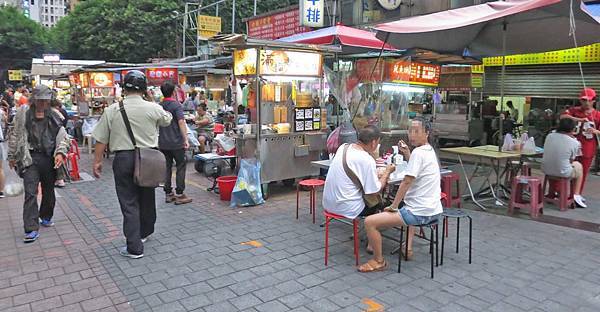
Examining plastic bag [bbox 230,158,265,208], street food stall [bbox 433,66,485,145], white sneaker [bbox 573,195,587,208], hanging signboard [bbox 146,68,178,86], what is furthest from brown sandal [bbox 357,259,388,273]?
hanging signboard [bbox 146,68,178,86]

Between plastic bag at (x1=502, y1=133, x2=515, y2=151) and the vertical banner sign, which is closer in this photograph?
plastic bag at (x1=502, y1=133, x2=515, y2=151)

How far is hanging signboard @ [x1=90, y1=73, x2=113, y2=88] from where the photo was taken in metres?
12.8

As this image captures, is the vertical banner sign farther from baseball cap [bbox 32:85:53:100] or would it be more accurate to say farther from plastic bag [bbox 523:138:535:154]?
baseball cap [bbox 32:85:53:100]

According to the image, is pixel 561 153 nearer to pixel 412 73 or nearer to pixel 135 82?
pixel 412 73

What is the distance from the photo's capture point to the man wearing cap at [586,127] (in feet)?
20.8

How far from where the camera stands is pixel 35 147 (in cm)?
464

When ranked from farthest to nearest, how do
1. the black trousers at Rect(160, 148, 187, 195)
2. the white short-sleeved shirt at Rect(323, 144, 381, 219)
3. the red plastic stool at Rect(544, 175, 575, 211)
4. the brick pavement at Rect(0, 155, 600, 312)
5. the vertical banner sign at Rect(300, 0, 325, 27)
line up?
the vertical banner sign at Rect(300, 0, 325, 27) → the black trousers at Rect(160, 148, 187, 195) → the red plastic stool at Rect(544, 175, 575, 211) → the white short-sleeved shirt at Rect(323, 144, 381, 219) → the brick pavement at Rect(0, 155, 600, 312)

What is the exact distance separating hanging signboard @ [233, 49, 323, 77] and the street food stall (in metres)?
5.66

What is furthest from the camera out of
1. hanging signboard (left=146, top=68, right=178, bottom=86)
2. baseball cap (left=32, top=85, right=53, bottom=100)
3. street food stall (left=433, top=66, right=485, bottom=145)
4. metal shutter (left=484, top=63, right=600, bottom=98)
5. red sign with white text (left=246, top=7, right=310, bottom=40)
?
red sign with white text (left=246, top=7, right=310, bottom=40)

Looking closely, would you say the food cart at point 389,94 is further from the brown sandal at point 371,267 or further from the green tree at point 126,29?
the green tree at point 126,29

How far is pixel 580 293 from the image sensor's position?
3.53m

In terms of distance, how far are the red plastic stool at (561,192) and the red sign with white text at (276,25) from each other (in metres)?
10.8

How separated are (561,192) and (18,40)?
139ft

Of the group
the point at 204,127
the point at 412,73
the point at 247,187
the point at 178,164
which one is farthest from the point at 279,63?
the point at 204,127
